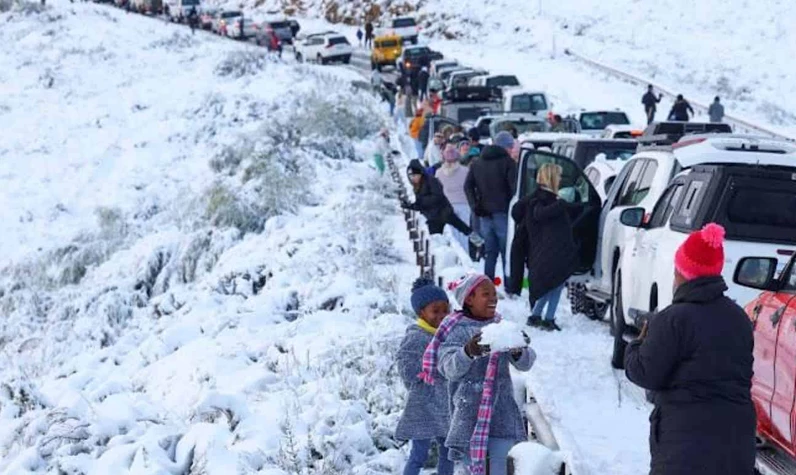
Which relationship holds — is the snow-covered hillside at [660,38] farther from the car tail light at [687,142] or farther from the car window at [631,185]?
the car tail light at [687,142]

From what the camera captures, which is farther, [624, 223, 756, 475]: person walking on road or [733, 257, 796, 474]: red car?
[733, 257, 796, 474]: red car

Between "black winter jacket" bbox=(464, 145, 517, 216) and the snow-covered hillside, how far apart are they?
2795cm

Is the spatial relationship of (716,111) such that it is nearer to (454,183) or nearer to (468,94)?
(468,94)

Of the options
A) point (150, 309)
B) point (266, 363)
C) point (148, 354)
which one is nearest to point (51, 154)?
point (150, 309)

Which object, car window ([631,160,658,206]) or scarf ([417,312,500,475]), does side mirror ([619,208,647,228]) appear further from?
scarf ([417,312,500,475])

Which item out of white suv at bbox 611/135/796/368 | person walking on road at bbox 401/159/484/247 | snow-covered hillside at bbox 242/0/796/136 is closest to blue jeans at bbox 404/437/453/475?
white suv at bbox 611/135/796/368

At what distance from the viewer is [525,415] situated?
7523 mm

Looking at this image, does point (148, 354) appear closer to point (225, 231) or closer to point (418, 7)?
point (225, 231)

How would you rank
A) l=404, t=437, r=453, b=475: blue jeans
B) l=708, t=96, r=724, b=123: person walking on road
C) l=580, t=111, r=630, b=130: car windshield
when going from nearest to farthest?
l=404, t=437, r=453, b=475: blue jeans < l=580, t=111, r=630, b=130: car windshield < l=708, t=96, r=724, b=123: person walking on road

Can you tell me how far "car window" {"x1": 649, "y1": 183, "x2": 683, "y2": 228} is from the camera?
8875mm

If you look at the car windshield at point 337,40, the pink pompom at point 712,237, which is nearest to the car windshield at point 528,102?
the pink pompom at point 712,237

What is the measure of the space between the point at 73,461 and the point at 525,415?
140 inches

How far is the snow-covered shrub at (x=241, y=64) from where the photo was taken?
44.8 m

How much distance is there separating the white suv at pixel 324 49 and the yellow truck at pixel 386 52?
3.16 meters
